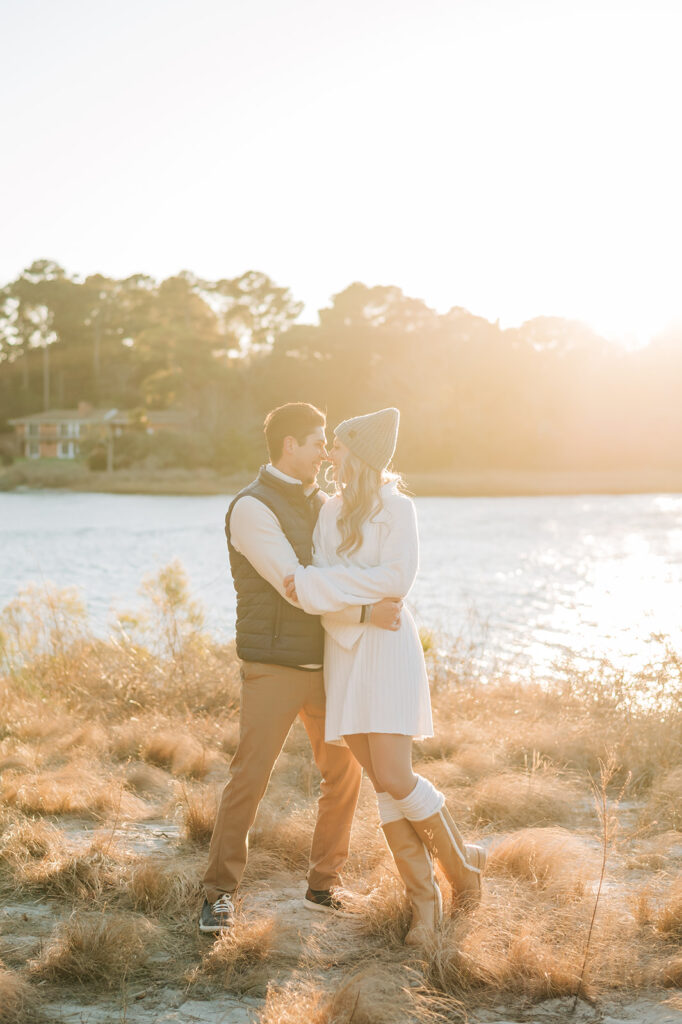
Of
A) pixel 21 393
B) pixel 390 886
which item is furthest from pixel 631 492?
pixel 390 886

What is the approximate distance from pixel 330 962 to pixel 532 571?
28870mm

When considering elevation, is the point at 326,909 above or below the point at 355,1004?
below

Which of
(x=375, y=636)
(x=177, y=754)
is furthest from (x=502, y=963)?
(x=177, y=754)

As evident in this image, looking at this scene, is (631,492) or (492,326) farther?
(492,326)

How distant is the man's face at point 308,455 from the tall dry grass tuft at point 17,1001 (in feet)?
6.16

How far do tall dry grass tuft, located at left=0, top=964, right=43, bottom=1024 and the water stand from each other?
6.56m

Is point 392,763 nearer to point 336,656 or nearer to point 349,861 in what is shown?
point 336,656

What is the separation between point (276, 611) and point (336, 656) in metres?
0.27

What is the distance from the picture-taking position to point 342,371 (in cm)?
6450

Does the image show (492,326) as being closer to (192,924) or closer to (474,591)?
(474,591)

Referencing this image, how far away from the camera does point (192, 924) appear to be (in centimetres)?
369

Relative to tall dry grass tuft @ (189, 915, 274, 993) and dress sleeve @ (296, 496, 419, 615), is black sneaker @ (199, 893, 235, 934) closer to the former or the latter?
tall dry grass tuft @ (189, 915, 274, 993)

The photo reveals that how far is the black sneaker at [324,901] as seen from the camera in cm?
380

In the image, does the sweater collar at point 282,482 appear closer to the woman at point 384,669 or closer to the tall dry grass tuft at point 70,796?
the woman at point 384,669
